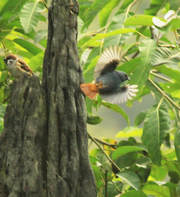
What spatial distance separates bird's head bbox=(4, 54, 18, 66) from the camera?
89.4 inches

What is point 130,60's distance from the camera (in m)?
2.11

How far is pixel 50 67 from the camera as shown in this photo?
1683 mm

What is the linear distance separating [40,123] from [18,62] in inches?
26.9

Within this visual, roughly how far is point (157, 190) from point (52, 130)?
3.39 feet

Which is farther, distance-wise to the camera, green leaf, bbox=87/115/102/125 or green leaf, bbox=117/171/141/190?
green leaf, bbox=87/115/102/125

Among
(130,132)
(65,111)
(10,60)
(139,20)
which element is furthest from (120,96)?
(130,132)

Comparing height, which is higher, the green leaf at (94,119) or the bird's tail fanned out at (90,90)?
the bird's tail fanned out at (90,90)

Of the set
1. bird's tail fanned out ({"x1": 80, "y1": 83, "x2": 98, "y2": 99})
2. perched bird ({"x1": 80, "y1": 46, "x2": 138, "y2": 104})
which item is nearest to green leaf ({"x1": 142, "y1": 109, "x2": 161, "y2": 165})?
perched bird ({"x1": 80, "y1": 46, "x2": 138, "y2": 104})

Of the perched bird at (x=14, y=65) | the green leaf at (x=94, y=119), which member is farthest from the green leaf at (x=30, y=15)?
the green leaf at (x=94, y=119)

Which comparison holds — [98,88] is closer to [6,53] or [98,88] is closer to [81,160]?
[81,160]

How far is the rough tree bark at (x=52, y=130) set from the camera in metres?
1.61

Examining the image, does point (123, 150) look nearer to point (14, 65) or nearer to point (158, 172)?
point (158, 172)

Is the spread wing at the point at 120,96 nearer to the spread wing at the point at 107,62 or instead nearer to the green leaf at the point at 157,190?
the spread wing at the point at 107,62

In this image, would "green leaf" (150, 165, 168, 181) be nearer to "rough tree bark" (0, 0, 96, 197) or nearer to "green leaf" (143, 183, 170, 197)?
"green leaf" (143, 183, 170, 197)
